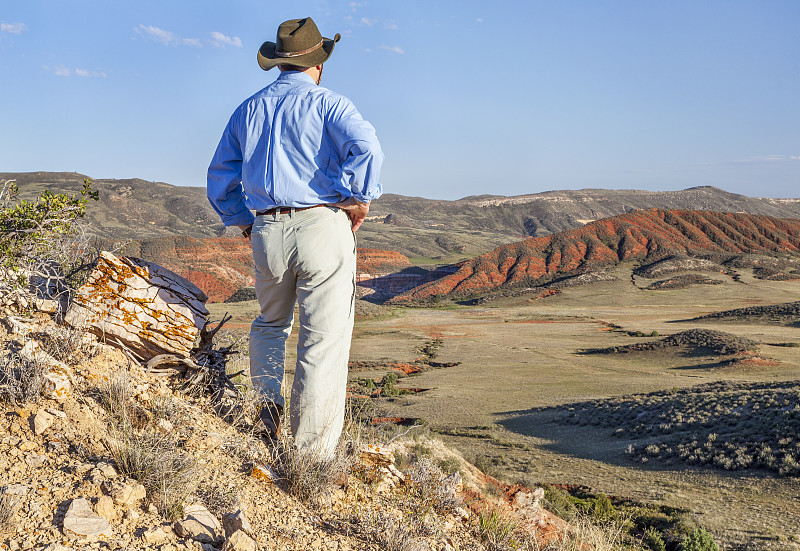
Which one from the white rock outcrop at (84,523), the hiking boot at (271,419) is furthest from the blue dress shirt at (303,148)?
the white rock outcrop at (84,523)

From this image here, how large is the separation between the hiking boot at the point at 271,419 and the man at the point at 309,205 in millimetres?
297

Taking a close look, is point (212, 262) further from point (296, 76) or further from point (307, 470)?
point (307, 470)

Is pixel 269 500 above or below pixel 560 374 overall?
above

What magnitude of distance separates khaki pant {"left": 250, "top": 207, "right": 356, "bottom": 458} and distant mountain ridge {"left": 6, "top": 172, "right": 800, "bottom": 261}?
70.8m

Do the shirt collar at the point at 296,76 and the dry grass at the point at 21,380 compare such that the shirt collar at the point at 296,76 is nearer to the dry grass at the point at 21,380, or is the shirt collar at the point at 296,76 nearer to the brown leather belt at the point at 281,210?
the brown leather belt at the point at 281,210

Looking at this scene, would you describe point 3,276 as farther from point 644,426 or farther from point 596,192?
point 596,192

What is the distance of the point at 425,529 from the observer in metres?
2.71

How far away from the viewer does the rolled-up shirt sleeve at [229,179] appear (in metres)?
2.90

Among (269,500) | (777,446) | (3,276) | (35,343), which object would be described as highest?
(3,276)

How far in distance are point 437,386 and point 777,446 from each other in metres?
11.4

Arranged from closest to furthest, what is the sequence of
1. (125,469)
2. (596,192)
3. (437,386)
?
(125,469) < (437,386) < (596,192)

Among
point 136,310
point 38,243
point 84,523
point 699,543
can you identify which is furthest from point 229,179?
point 699,543

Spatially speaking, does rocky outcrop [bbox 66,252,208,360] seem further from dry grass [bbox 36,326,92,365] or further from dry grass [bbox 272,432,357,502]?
dry grass [bbox 272,432,357,502]

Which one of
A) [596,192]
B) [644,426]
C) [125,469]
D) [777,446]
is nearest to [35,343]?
[125,469]
